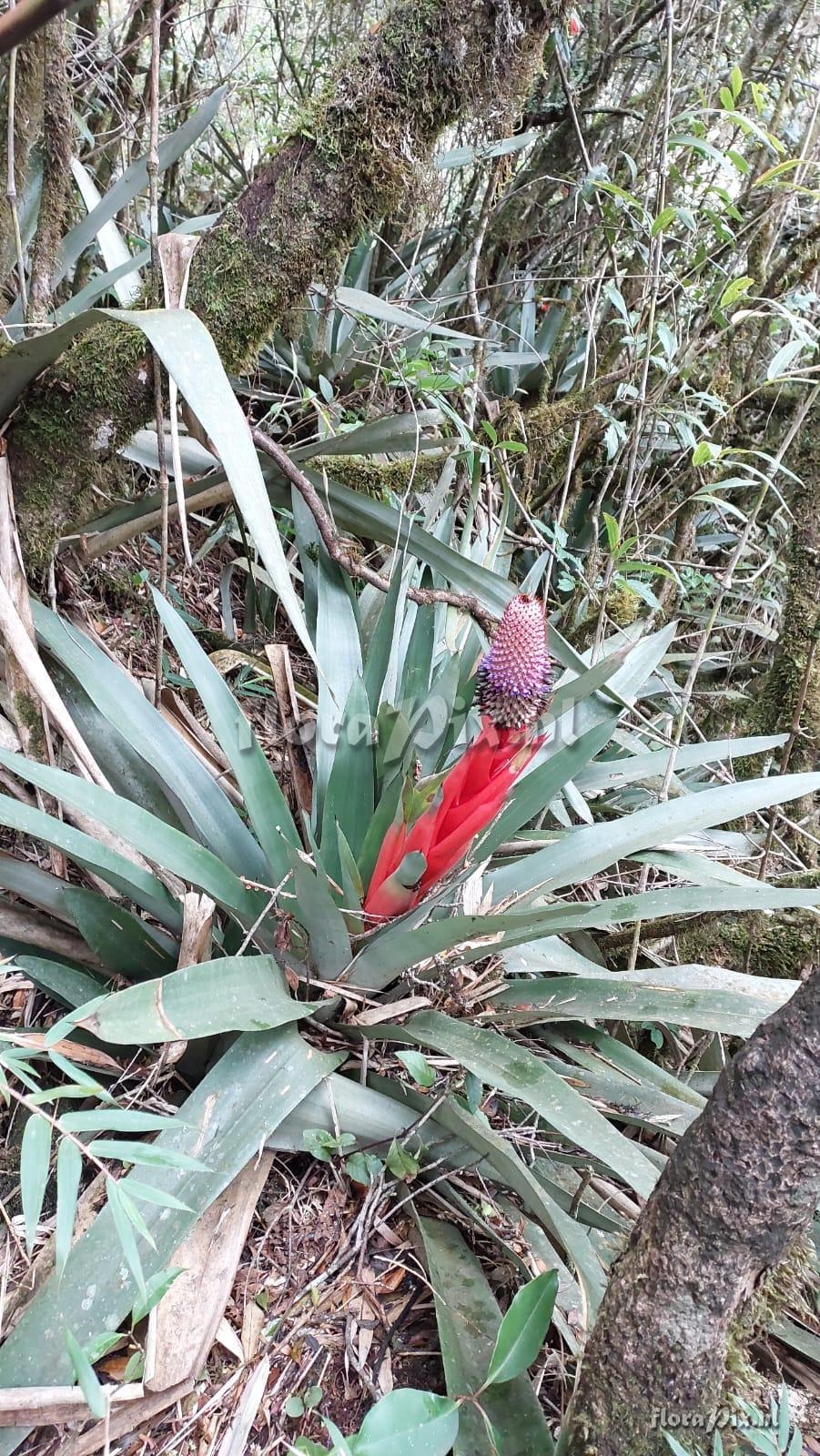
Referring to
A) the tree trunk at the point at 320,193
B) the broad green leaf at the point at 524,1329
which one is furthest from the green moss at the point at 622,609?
the broad green leaf at the point at 524,1329

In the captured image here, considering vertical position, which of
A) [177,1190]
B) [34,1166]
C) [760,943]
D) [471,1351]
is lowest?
[760,943]

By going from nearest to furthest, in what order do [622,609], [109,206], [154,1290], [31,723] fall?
[154,1290] < [31,723] < [109,206] < [622,609]

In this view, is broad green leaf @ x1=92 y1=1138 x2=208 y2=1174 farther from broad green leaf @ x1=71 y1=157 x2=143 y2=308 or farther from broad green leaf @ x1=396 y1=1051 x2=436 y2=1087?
broad green leaf @ x1=71 y1=157 x2=143 y2=308

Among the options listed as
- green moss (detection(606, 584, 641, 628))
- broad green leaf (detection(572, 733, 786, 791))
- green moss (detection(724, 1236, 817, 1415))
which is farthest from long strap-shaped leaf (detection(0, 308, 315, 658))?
green moss (detection(606, 584, 641, 628))

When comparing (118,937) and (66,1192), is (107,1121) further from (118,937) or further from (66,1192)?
(118,937)

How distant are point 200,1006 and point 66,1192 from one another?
0.29 meters

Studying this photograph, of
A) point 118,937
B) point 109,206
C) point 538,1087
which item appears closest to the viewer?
point 538,1087

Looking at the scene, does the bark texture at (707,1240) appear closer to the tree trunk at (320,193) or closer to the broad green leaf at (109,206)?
the tree trunk at (320,193)

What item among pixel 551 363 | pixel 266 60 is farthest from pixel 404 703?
pixel 266 60

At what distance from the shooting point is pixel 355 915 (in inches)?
38.4

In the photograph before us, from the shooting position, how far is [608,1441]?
24.0 inches

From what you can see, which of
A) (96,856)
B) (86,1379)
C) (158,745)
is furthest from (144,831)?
(86,1379)

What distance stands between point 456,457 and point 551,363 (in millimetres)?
1141

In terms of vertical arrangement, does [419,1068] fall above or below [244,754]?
below
